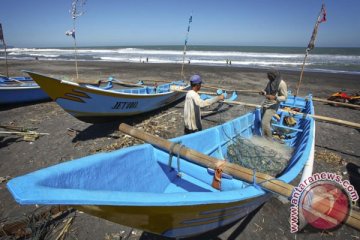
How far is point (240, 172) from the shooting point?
2.86m

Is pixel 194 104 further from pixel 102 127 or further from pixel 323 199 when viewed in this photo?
pixel 102 127

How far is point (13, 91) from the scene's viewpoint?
1008 cm

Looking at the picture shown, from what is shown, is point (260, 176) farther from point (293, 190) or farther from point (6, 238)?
point (6, 238)

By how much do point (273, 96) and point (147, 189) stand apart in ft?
14.9

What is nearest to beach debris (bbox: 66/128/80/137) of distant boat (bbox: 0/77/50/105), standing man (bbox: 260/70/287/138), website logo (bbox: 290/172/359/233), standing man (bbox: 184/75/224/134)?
distant boat (bbox: 0/77/50/105)

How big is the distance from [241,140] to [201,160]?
252cm

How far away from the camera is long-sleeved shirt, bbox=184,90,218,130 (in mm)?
4734

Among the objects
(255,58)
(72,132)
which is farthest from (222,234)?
(255,58)

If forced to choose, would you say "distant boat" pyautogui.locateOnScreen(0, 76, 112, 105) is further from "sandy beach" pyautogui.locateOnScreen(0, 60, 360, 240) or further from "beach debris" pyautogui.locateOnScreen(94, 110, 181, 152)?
"beach debris" pyautogui.locateOnScreen(94, 110, 181, 152)

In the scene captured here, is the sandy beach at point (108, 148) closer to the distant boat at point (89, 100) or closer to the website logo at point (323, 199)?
the distant boat at point (89, 100)

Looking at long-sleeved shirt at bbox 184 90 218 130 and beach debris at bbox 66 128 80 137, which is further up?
long-sleeved shirt at bbox 184 90 218 130

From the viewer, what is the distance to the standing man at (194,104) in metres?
4.70

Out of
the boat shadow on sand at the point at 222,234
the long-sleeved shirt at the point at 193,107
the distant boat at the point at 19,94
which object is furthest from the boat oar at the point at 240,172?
the distant boat at the point at 19,94

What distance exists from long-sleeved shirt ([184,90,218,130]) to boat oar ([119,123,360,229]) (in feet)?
5.10
